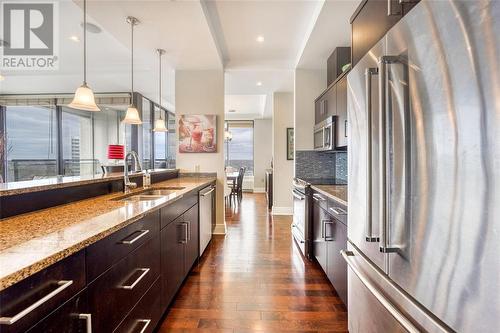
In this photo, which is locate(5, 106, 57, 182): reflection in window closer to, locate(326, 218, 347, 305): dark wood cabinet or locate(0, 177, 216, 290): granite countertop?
locate(0, 177, 216, 290): granite countertop

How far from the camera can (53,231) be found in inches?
41.7

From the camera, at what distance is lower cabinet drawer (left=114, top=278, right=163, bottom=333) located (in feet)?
4.20

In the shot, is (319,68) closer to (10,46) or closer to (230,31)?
(230,31)

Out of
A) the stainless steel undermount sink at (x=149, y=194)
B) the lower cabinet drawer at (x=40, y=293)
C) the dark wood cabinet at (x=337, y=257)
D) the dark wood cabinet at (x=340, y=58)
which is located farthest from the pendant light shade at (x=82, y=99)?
the dark wood cabinet at (x=340, y=58)

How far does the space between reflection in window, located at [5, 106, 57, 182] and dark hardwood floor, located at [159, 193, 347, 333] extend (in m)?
5.60

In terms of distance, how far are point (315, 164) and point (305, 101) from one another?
1.07m

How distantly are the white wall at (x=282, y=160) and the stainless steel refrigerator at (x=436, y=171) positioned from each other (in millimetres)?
4316

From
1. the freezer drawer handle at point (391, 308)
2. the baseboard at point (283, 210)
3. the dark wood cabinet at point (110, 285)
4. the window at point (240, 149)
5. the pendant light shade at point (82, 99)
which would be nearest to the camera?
the dark wood cabinet at point (110, 285)

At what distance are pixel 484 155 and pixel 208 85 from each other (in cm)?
395

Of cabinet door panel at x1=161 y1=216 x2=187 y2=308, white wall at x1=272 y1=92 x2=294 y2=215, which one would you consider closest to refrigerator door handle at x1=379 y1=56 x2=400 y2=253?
cabinet door panel at x1=161 y1=216 x2=187 y2=308

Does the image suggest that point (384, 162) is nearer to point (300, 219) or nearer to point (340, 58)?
point (300, 219)

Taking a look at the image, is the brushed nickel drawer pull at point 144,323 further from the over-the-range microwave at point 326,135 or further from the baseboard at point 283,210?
the baseboard at point 283,210

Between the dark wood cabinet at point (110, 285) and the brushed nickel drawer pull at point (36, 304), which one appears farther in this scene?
the dark wood cabinet at point (110, 285)

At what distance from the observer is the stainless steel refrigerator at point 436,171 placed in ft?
2.14
